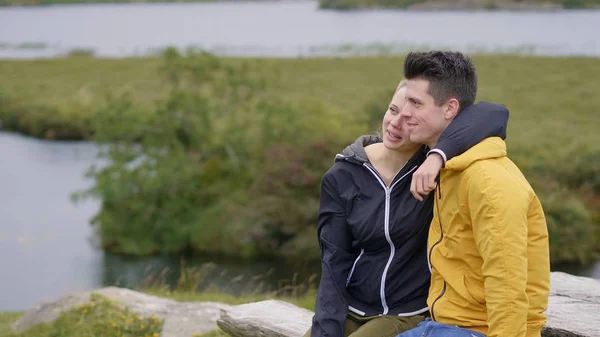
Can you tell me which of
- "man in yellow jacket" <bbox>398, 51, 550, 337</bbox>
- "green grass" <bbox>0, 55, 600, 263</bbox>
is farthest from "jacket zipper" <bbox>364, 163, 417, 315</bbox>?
"green grass" <bbox>0, 55, 600, 263</bbox>

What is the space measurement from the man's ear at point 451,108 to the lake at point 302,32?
53466 mm

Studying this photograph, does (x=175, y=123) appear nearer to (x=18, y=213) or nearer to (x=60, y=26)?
(x=18, y=213)

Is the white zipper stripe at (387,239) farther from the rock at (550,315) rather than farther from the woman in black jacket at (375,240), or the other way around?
the rock at (550,315)

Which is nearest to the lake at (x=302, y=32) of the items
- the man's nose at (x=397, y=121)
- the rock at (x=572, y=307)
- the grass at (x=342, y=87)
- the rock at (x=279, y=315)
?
the grass at (x=342, y=87)

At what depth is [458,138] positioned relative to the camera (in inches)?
149

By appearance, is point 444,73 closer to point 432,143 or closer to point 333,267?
point 432,143

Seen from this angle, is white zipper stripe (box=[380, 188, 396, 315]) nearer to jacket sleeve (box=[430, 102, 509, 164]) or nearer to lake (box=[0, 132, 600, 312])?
jacket sleeve (box=[430, 102, 509, 164])

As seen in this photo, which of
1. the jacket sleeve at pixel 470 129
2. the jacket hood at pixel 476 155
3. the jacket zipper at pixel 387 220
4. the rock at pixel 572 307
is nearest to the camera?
the jacket hood at pixel 476 155

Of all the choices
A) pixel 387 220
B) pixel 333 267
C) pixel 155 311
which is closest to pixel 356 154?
pixel 387 220

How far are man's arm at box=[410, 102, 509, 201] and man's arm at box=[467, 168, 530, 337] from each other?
0.94 ft

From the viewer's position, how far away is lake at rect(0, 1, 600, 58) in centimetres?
6548

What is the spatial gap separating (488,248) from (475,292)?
0.34 metres

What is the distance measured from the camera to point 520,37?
68.5 metres

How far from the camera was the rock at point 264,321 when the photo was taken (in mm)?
5715
